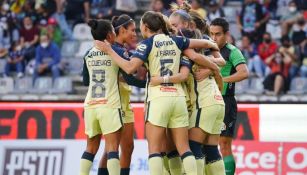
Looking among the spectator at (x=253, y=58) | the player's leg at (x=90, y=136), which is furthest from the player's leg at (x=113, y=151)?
the spectator at (x=253, y=58)

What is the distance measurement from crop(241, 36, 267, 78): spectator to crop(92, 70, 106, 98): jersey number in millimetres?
9542

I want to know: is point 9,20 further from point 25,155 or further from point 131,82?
point 131,82

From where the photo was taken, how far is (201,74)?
1122 cm

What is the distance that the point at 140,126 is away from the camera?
14.0m

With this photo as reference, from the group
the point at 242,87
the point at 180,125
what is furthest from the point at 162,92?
the point at 242,87

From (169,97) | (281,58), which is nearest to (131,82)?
(169,97)

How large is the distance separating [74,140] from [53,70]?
23.9ft

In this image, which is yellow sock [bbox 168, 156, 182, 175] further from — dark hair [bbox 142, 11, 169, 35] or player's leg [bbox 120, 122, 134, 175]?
dark hair [bbox 142, 11, 169, 35]

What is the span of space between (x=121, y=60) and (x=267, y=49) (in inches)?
394

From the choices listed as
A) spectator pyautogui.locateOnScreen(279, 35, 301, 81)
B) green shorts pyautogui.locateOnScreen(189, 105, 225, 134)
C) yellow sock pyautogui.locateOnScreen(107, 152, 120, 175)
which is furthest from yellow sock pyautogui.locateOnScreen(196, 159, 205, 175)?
spectator pyautogui.locateOnScreen(279, 35, 301, 81)

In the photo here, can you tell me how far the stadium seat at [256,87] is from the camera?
2009 cm

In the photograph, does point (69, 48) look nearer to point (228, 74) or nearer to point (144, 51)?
point (228, 74)

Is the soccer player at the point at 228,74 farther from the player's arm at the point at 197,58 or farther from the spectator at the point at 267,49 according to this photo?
the spectator at the point at 267,49

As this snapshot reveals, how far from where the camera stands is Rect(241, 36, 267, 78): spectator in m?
20.6
